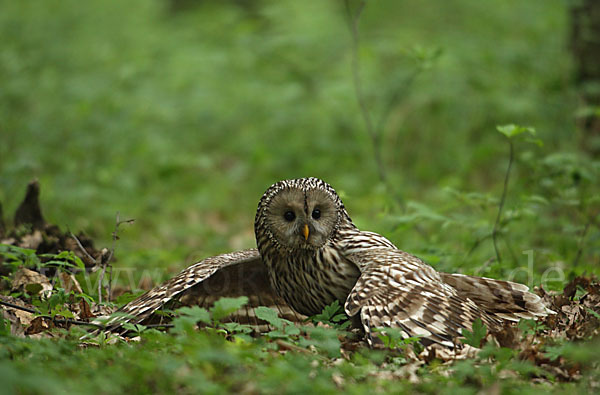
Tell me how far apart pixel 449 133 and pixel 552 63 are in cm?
209

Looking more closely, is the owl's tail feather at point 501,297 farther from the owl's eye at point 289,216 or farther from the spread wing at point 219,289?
the spread wing at point 219,289

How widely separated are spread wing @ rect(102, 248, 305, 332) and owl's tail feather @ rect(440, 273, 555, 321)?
1303 mm

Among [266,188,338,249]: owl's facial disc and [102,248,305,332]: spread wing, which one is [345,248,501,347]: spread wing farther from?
[102,248,305,332]: spread wing

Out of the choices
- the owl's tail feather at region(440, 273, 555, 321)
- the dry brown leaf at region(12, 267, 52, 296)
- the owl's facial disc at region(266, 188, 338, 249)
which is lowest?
the owl's tail feather at region(440, 273, 555, 321)

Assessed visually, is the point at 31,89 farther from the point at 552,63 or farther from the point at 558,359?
the point at 558,359

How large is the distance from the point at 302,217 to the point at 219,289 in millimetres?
925

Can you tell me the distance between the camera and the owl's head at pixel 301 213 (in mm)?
4742

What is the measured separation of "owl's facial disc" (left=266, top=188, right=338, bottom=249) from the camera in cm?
474

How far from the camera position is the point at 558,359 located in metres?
3.55

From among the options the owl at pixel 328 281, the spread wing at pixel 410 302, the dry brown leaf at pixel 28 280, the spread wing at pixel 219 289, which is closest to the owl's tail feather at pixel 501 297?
the owl at pixel 328 281

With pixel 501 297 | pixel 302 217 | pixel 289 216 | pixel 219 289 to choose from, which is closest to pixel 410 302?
pixel 501 297

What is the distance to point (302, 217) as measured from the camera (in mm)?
4758

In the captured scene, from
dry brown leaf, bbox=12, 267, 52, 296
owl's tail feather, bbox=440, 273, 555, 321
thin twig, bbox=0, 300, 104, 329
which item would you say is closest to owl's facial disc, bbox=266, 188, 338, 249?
owl's tail feather, bbox=440, 273, 555, 321

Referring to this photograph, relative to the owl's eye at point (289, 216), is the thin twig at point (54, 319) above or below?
below
